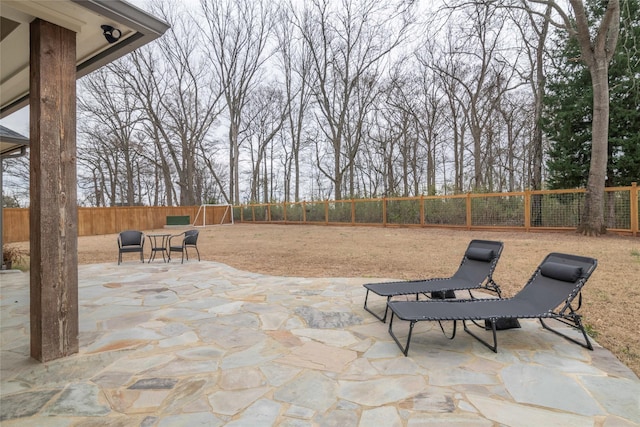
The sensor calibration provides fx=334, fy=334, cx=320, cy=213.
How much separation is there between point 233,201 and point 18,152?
63.0ft

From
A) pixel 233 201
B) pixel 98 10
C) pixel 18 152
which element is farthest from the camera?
pixel 233 201

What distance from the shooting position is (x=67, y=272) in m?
2.48

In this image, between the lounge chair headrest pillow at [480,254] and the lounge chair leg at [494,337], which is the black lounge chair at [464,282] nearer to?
the lounge chair headrest pillow at [480,254]

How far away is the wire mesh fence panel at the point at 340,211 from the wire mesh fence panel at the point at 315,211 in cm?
75

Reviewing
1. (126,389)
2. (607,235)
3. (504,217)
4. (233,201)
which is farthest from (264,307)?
(233,201)

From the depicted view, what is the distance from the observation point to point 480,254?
3967mm

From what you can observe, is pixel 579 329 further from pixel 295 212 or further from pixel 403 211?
pixel 295 212

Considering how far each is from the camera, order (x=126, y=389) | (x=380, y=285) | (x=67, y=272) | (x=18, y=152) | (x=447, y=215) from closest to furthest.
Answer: (x=126, y=389), (x=67, y=272), (x=380, y=285), (x=18, y=152), (x=447, y=215)

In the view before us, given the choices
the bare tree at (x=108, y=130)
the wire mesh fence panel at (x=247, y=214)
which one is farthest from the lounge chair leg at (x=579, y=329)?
the bare tree at (x=108, y=130)

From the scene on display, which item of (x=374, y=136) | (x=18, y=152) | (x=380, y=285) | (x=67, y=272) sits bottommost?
(x=380, y=285)

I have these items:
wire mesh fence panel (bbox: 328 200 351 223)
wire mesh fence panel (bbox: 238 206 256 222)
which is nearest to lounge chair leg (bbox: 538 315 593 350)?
wire mesh fence panel (bbox: 328 200 351 223)

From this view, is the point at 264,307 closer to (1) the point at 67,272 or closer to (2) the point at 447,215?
(1) the point at 67,272

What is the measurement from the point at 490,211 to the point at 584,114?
5.09 metres

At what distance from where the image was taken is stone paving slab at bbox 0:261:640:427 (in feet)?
6.15
